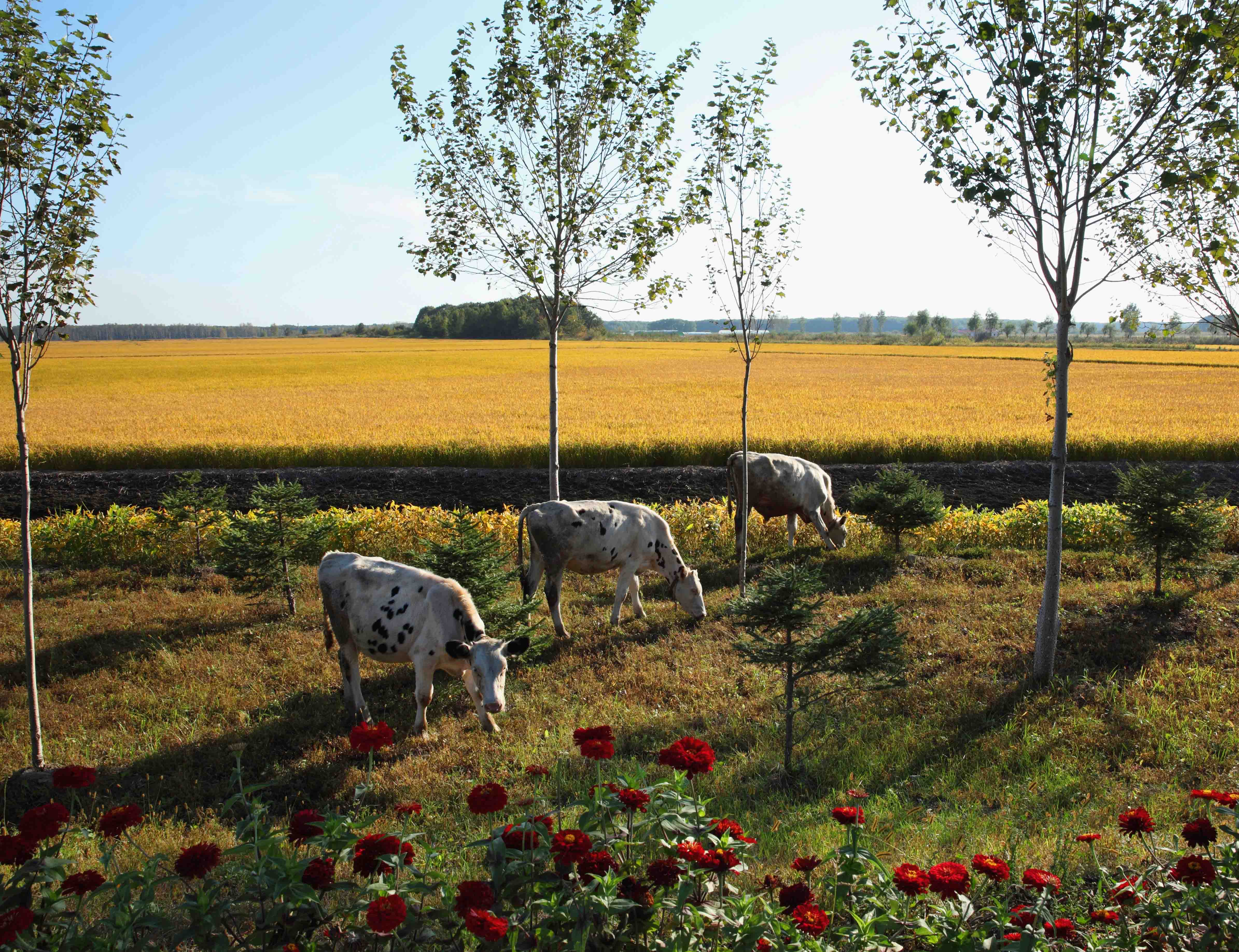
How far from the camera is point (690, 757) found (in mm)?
3957

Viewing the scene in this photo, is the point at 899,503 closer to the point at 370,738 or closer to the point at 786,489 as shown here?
the point at 786,489

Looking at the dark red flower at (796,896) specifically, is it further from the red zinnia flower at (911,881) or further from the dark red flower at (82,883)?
the dark red flower at (82,883)

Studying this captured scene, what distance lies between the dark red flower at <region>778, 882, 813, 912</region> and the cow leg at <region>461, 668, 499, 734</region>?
4.32 meters

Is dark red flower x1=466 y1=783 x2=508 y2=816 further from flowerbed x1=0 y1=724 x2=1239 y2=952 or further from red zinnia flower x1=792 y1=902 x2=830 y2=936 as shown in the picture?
red zinnia flower x1=792 y1=902 x2=830 y2=936

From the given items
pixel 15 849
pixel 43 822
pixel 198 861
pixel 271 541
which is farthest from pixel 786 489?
pixel 15 849

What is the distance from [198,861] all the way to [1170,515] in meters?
12.0

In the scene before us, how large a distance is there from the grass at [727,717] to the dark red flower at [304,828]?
2.34 metres

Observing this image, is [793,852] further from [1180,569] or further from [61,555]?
[61,555]

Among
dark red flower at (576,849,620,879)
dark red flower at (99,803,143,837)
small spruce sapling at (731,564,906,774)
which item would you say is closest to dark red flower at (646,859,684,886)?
dark red flower at (576,849,620,879)

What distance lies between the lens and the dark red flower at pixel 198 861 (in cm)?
326

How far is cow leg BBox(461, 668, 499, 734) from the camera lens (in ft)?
24.4

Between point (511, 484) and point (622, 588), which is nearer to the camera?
point (622, 588)

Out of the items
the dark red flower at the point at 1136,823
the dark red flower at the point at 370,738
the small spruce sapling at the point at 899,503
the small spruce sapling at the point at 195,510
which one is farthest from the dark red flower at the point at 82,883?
the small spruce sapling at the point at 899,503

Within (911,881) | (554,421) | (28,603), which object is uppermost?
(554,421)
